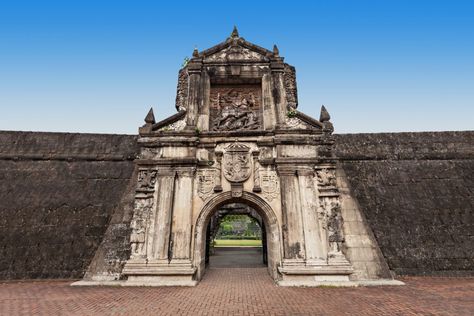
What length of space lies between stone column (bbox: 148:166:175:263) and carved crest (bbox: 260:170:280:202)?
11.4 feet

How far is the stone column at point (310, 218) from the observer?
9.14 metres

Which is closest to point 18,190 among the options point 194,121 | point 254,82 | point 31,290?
point 31,290

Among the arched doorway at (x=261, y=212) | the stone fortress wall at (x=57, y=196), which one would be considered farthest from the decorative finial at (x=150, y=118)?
the arched doorway at (x=261, y=212)

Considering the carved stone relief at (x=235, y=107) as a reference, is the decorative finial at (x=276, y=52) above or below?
above

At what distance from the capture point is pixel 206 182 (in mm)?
10227

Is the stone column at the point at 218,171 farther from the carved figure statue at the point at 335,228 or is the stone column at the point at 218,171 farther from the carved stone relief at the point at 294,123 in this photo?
the carved figure statue at the point at 335,228

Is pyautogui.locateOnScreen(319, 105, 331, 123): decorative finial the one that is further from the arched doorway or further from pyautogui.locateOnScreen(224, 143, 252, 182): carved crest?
the arched doorway

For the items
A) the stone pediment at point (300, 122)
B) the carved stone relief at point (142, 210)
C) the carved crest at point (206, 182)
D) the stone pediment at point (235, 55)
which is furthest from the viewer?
the stone pediment at point (235, 55)

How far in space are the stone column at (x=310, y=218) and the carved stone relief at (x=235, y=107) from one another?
2961mm

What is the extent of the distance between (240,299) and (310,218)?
3996 mm

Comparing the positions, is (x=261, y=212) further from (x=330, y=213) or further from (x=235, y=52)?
(x=235, y=52)

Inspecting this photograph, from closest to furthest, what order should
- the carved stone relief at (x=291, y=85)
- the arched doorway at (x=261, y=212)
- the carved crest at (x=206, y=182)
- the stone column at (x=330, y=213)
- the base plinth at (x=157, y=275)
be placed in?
the base plinth at (x=157, y=275), the stone column at (x=330, y=213), the arched doorway at (x=261, y=212), the carved crest at (x=206, y=182), the carved stone relief at (x=291, y=85)

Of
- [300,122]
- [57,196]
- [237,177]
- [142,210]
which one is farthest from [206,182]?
[57,196]

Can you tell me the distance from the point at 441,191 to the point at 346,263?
6361mm
